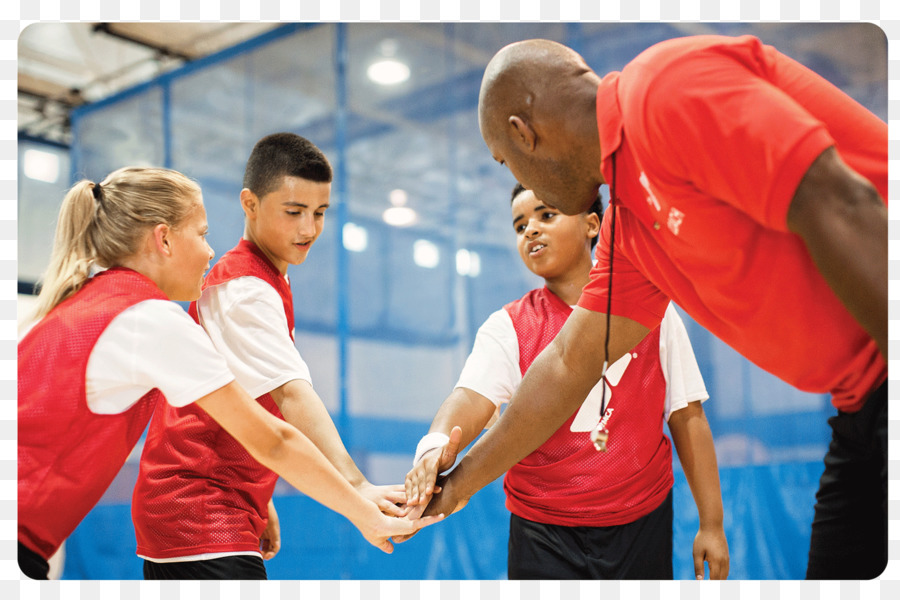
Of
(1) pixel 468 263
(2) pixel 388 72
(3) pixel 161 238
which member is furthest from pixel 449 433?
(2) pixel 388 72

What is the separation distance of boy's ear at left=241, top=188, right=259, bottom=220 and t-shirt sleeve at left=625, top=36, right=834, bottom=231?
1.42 meters

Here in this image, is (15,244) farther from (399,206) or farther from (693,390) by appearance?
(399,206)

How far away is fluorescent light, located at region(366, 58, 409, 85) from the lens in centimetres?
436

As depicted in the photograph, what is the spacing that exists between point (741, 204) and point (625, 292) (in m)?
0.64

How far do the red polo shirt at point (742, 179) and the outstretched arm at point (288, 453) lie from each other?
2.88 feet

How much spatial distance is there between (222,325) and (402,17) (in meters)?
0.91

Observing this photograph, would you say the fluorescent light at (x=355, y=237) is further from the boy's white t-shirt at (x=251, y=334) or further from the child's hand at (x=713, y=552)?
the child's hand at (x=713, y=552)

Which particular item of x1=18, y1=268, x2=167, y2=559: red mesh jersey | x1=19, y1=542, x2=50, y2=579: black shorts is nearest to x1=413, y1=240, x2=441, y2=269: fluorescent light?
x1=18, y1=268, x2=167, y2=559: red mesh jersey

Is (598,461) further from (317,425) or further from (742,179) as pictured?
(742,179)

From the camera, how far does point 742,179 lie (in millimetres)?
1144

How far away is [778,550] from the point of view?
3348 millimetres

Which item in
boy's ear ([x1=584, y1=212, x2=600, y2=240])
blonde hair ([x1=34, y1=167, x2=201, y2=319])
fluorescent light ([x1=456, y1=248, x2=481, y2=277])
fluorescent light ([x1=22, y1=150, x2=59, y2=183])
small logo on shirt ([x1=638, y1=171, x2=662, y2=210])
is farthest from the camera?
fluorescent light ([x1=456, y1=248, x2=481, y2=277])

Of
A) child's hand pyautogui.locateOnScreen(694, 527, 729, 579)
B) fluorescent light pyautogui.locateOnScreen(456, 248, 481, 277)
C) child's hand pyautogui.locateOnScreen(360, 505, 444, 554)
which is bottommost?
child's hand pyautogui.locateOnScreen(694, 527, 729, 579)

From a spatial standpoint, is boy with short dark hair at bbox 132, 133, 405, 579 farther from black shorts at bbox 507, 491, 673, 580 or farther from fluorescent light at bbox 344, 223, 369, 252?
fluorescent light at bbox 344, 223, 369, 252
